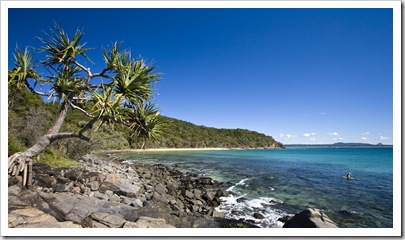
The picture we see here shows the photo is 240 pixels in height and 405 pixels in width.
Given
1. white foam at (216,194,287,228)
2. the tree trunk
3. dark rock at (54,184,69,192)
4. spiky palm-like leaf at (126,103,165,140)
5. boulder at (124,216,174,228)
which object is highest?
spiky palm-like leaf at (126,103,165,140)

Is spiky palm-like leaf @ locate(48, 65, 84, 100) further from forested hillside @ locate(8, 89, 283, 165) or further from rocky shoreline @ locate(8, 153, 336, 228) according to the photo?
rocky shoreline @ locate(8, 153, 336, 228)

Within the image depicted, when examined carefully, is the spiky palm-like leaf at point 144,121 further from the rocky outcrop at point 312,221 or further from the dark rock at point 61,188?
the rocky outcrop at point 312,221

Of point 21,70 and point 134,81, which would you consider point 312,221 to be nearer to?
point 134,81

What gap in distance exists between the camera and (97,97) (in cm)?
461

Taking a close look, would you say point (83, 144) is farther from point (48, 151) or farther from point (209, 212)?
point (209, 212)

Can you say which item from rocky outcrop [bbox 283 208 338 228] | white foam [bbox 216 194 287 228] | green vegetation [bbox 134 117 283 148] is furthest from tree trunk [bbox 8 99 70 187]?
green vegetation [bbox 134 117 283 148]

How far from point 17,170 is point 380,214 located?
12555 millimetres

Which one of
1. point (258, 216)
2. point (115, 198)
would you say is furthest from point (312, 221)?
point (115, 198)

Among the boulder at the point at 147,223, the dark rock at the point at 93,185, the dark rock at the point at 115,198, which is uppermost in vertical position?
the dark rock at the point at 93,185

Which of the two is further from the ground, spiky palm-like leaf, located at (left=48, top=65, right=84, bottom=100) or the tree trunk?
spiky palm-like leaf, located at (left=48, top=65, right=84, bottom=100)

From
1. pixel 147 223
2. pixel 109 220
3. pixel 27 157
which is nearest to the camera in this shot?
pixel 109 220

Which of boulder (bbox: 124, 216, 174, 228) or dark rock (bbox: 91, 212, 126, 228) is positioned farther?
boulder (bbox: 124, 216, 174, 228)

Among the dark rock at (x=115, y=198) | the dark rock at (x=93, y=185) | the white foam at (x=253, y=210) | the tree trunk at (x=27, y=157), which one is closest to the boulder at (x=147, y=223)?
the dark rock at (x=115, y=198)

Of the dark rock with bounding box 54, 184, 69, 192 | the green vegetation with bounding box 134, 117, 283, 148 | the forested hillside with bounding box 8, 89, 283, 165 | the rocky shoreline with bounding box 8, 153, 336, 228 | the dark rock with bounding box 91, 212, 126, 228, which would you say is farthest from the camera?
the green vegetation with bounding box 134, 117, 283, 148
